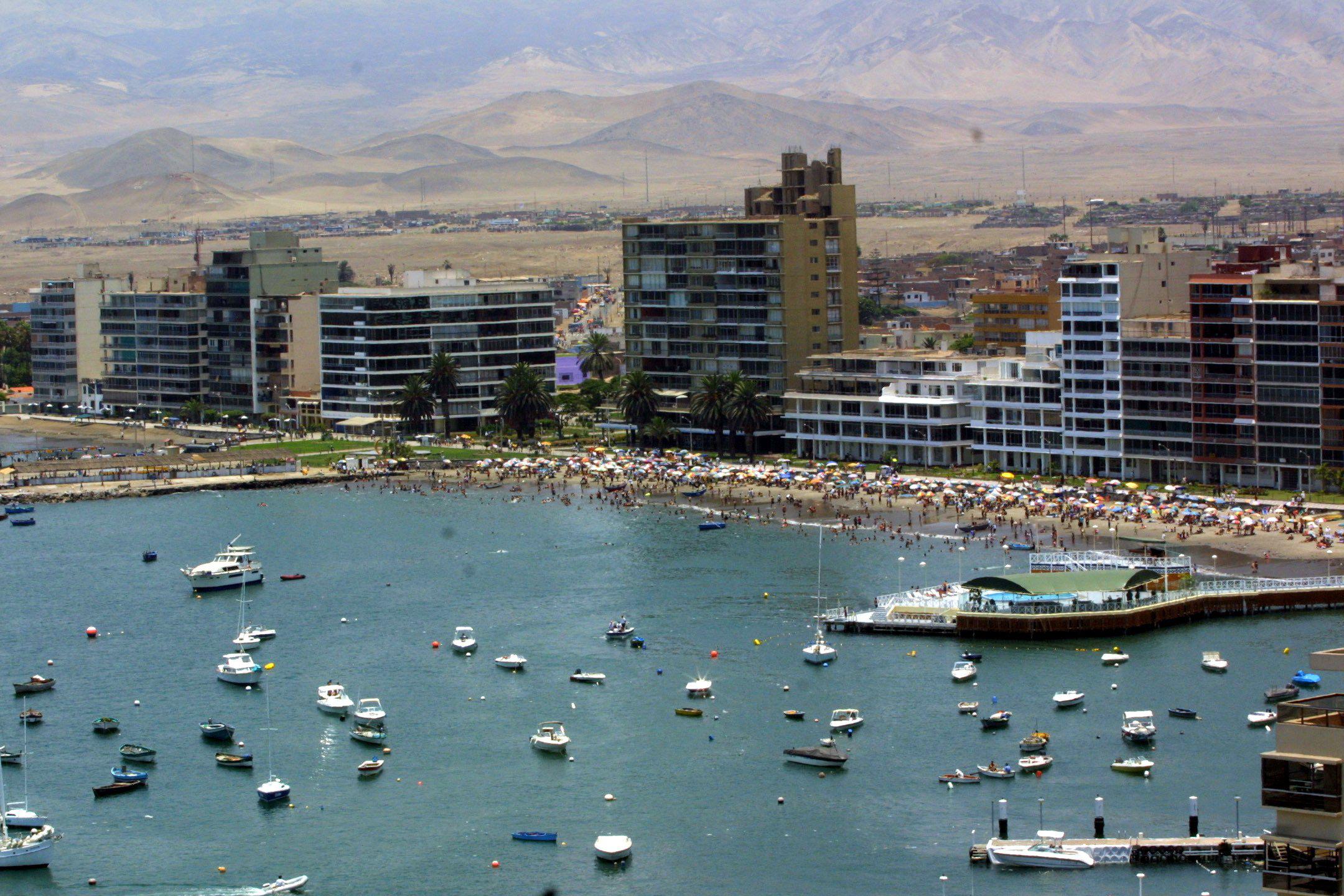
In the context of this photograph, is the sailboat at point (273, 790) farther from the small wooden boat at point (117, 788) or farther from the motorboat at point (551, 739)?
the motorboat at point (551, 739)

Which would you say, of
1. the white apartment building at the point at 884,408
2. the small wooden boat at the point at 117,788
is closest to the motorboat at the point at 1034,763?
the small wooden boat at the point at 117,788

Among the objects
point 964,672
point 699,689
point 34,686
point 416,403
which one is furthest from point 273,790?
point 416,403

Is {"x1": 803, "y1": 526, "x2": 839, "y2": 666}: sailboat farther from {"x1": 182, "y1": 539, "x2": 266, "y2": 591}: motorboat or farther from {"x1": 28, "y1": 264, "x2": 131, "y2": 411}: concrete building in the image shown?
{"x1": 28, "y1": 264, "x2": 131, "y2": 411}: concrete building

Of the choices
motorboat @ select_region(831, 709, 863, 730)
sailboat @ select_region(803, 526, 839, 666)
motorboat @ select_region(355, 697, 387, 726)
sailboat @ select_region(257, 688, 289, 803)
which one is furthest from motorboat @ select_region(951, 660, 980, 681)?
sailboat @ select_region(257, 688, 289, 803)

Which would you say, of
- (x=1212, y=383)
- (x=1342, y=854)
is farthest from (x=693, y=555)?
(x=1342, y=854)

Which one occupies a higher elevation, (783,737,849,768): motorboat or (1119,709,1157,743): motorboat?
(1119,709,1157,743): motorboat

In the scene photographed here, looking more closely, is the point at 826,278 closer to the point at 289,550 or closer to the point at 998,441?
the point at 998,441
